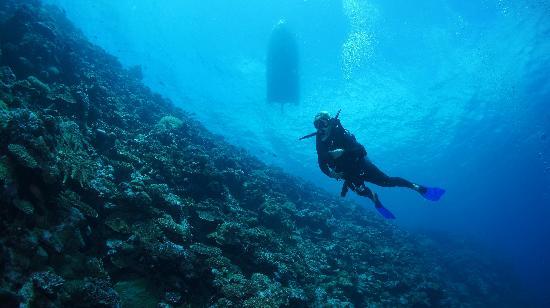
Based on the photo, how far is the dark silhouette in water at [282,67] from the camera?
27.3m

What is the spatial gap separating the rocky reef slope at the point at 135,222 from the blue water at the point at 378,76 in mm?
A: 15192

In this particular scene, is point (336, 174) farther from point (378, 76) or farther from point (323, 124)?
A: point (378, 76)

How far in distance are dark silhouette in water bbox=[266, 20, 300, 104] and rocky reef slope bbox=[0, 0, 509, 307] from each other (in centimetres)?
1419

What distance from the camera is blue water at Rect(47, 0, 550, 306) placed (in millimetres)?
25062

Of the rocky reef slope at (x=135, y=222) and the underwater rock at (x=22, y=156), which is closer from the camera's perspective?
the rocky reef slope at (x=135, y=222)

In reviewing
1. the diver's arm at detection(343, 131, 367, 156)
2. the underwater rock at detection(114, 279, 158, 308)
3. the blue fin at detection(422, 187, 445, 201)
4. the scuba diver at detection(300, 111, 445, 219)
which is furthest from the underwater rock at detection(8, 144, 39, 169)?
the blue fin at detection(422, 187, 445, 201)

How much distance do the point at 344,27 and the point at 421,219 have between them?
7770 cm

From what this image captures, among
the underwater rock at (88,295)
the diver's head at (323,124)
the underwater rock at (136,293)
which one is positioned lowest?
the underwater rock at (88,295)

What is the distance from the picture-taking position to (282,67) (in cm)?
2939

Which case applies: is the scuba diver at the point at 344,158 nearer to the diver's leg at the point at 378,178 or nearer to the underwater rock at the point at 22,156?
the diver's leg at the point at 378,178

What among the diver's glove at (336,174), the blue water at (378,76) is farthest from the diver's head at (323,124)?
the blue water at (378,76)

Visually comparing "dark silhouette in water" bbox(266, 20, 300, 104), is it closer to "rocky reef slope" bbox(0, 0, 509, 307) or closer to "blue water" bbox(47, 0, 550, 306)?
Result: "blue water" bbox(47, 0, 550, 306)

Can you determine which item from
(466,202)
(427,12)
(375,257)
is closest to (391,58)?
(427,12)

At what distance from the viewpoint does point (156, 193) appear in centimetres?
836
